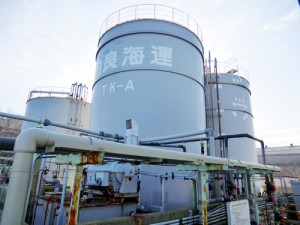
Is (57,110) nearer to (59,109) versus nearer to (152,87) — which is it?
(59,109)

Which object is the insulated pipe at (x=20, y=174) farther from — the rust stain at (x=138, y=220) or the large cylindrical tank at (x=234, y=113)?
the large cylindrical tank at (x=234, y=113)

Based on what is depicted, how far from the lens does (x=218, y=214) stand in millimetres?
5730

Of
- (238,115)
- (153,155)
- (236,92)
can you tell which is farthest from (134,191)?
(236,92)

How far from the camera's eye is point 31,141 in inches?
99.5

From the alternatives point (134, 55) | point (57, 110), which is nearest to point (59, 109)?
point (57, 110)

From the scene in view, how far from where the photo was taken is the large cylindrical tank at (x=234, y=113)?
12.7 meters

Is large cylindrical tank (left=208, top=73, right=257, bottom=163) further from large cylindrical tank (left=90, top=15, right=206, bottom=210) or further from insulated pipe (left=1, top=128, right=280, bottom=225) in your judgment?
insulated pipe (left=1, top=128, right=280, bottom=225)

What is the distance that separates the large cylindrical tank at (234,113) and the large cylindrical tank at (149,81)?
4.16 metres

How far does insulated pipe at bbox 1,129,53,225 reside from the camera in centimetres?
226

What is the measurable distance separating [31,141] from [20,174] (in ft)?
1.22

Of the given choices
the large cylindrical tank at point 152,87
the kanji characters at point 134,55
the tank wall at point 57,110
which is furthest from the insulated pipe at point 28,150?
the tank wall at point 57,110

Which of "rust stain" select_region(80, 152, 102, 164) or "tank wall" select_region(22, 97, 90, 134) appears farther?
"tank wall" select_region(22, 97, 90, 134)

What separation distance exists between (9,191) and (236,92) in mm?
13640

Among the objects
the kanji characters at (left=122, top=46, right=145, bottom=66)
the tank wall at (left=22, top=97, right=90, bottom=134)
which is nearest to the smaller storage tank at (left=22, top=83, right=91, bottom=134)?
the tank wall at (left=22, top=97, right=90, bottom=134)
